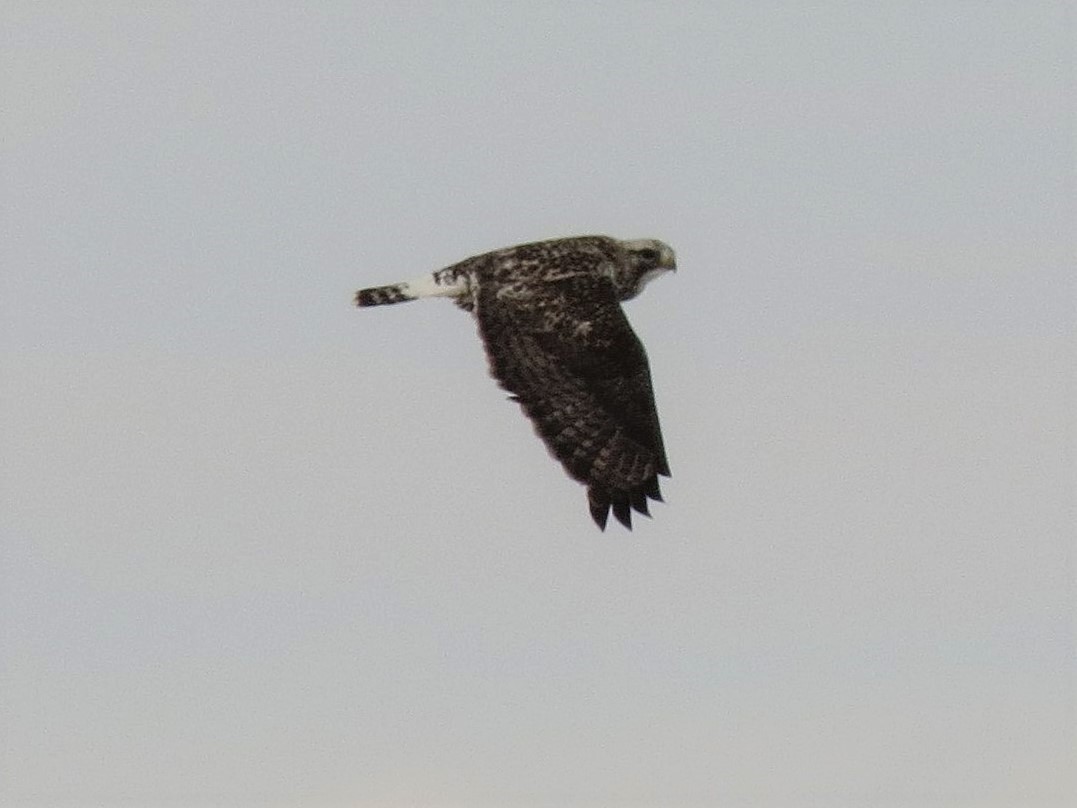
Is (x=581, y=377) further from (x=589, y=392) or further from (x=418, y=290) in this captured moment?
(x=418, y=290)

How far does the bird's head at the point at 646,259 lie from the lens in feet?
124

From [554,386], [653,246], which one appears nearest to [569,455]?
[554,386]

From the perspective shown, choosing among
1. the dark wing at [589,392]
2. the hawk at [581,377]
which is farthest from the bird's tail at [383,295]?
the dark wing at [589,392]

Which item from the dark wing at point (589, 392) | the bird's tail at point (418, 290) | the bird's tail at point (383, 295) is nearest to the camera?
the dark wing at point (589, 392)

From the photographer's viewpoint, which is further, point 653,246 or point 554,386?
point 653,246

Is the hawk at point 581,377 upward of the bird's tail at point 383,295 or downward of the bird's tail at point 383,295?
downward

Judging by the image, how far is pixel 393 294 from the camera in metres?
37.1

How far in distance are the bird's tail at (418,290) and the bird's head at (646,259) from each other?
1.76m

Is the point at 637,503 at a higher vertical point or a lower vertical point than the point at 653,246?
lower

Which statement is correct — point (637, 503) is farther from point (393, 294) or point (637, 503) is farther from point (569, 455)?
point (393, 294)

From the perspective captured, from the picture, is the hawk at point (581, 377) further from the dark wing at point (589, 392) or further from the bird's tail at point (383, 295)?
the bird's tail at point (383, 295)

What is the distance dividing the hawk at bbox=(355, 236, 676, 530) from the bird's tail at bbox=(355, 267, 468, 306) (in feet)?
1.05

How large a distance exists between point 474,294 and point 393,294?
951 mm

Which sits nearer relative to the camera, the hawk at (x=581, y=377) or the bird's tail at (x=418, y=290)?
the hawk at (x=581, y=377)
